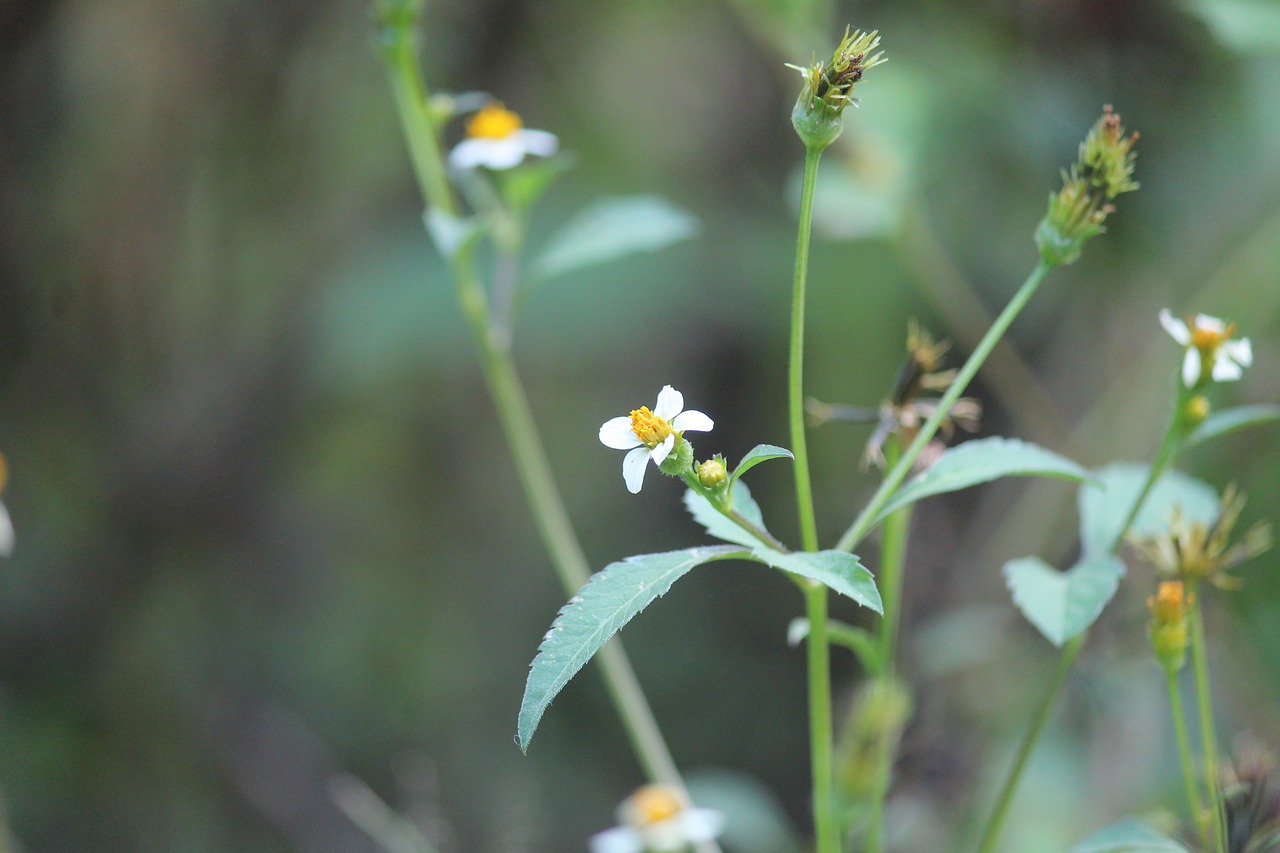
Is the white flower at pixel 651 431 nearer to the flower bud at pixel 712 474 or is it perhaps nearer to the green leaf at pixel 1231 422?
the flower bud at pixel 712 474

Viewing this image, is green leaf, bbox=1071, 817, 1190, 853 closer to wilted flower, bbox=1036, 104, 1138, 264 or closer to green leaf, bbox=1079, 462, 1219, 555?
green leaf, bbox=1079, 462, 1219, 555

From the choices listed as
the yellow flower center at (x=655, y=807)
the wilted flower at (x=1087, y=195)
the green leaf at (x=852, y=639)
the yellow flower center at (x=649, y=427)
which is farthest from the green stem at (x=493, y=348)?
the wilted flower at (x=1087, y=195)

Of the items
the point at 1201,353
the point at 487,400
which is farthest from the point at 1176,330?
the point at 487,400

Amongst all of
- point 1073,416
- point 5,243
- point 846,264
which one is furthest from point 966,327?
point 5,243

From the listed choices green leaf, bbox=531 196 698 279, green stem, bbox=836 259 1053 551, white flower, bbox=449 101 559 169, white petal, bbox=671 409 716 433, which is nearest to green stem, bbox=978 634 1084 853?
green stem, bbox=836 259 1053 551

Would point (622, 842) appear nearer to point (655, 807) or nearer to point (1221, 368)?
point (655, 807)

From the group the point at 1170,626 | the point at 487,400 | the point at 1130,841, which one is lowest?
the point at 1130,841

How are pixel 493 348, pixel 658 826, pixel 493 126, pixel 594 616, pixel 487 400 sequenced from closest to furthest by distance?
pixel 594 616, pixel 658 826, pixel 493 348, pixel 493 126, pixel 487 400
